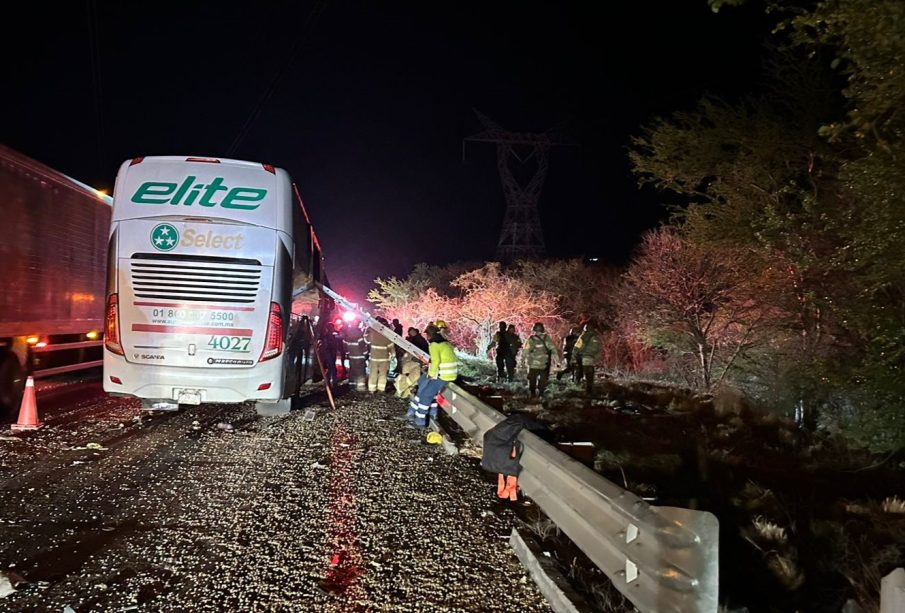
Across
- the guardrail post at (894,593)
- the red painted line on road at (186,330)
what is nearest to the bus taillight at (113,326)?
the red painted line on road at (186,330)

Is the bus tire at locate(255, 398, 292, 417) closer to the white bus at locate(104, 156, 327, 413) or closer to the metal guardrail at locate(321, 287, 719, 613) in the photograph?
the white bus at locate(104, 156, 327, 413)

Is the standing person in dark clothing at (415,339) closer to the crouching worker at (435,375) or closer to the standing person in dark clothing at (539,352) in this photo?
the standing person in dark clothing at (539,352)

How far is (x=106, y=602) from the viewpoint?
3.45 metres

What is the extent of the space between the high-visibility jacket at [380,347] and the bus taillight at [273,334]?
15.3 ft

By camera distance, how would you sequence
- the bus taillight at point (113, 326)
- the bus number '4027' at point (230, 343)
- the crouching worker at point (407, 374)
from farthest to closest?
the crouching worker at point (407, 374)
the bus number '4027' at point (230, 343)
the bus taillight at point (113, 326)

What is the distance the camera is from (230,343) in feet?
27.1

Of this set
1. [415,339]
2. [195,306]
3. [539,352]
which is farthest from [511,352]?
[195,306]

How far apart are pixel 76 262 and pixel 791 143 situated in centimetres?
1378

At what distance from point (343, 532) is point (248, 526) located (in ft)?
2.54

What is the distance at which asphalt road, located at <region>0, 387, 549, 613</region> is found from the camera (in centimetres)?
360

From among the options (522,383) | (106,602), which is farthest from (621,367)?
(106,602)

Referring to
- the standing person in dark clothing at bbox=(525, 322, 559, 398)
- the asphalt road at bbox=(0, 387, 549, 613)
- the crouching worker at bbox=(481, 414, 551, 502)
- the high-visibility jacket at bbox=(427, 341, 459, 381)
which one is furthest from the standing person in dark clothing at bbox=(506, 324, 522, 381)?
the crouching worker at bbox=(481, 414, 551, 502)

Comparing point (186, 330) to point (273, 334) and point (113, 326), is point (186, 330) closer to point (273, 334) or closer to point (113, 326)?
point (113, 326)

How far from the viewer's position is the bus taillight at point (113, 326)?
7.99 metres
